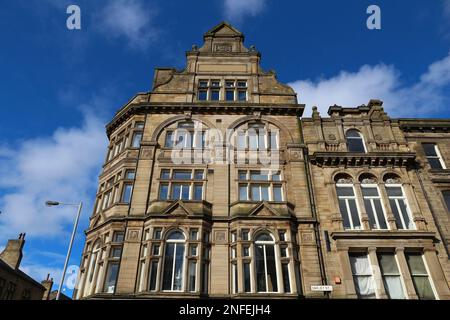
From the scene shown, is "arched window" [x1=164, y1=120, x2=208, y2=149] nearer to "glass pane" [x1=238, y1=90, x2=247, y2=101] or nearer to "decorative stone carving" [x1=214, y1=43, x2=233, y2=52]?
"glass pane" [x1=238, y1=90, x2=247, y2=101]

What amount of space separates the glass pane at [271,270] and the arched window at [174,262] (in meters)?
4.21

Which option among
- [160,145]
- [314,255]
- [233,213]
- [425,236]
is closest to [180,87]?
[160,145]

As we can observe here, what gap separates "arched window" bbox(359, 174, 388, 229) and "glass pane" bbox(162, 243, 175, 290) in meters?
10.9

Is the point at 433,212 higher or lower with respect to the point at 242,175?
lower

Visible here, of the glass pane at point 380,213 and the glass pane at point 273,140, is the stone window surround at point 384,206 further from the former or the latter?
the glass pane at point 273,140

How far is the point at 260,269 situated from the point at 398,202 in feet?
29.9

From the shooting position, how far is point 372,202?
57.3 feet

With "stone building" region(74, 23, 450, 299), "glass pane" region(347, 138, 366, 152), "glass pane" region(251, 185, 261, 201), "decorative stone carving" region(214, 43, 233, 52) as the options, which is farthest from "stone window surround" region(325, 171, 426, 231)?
"decorative stone carving" region(214, 43, 233, 52)

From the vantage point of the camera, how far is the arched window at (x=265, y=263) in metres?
14.5

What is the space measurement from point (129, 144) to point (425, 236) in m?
17.6

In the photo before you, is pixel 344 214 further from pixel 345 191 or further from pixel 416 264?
pixel 416 264

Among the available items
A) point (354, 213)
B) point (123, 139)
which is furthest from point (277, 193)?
point (123, 139)

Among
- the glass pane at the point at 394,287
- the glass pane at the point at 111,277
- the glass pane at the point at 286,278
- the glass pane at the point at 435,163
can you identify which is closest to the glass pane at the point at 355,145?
the glass pane at the point at 435,163
